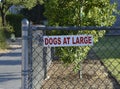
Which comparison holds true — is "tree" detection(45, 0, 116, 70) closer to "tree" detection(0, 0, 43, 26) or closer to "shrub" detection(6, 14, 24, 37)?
"tree" detection(0, 0, 43, 26)

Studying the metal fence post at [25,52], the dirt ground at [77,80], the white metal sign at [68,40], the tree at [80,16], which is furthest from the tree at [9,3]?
the white metal sign at [68,40]

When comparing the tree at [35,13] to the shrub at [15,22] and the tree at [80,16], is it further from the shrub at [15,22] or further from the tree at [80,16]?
the tree at [80,16]

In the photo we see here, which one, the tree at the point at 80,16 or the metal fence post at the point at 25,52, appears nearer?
the metal fence post at the point at 25,52

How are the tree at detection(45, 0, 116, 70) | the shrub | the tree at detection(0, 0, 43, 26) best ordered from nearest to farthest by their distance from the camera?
the tree at detection(45, 0, 116, 70), the tree at detection(0, 0, 43, 26), the shrub

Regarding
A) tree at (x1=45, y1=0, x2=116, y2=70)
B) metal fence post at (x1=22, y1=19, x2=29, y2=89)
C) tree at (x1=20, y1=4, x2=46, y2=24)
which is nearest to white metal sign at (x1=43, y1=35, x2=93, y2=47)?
metal fence post at (x1=22, y1=19, x2=29, y2=89)

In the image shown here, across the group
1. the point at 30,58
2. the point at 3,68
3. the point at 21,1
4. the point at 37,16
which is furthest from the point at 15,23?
the point at 30,58

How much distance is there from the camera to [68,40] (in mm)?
4816

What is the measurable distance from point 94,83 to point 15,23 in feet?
76.4

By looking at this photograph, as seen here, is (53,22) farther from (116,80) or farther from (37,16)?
(37,16)

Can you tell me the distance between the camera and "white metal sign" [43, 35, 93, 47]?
4.81m

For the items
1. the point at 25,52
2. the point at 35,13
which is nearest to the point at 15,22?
the point at 35,13

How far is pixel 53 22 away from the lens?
436 inches

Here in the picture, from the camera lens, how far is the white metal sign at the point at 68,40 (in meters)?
4.81

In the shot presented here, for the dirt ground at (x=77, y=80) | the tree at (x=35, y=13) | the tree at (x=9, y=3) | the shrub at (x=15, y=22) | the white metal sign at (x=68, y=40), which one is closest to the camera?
the white metal sign at (x=68, y=40)
